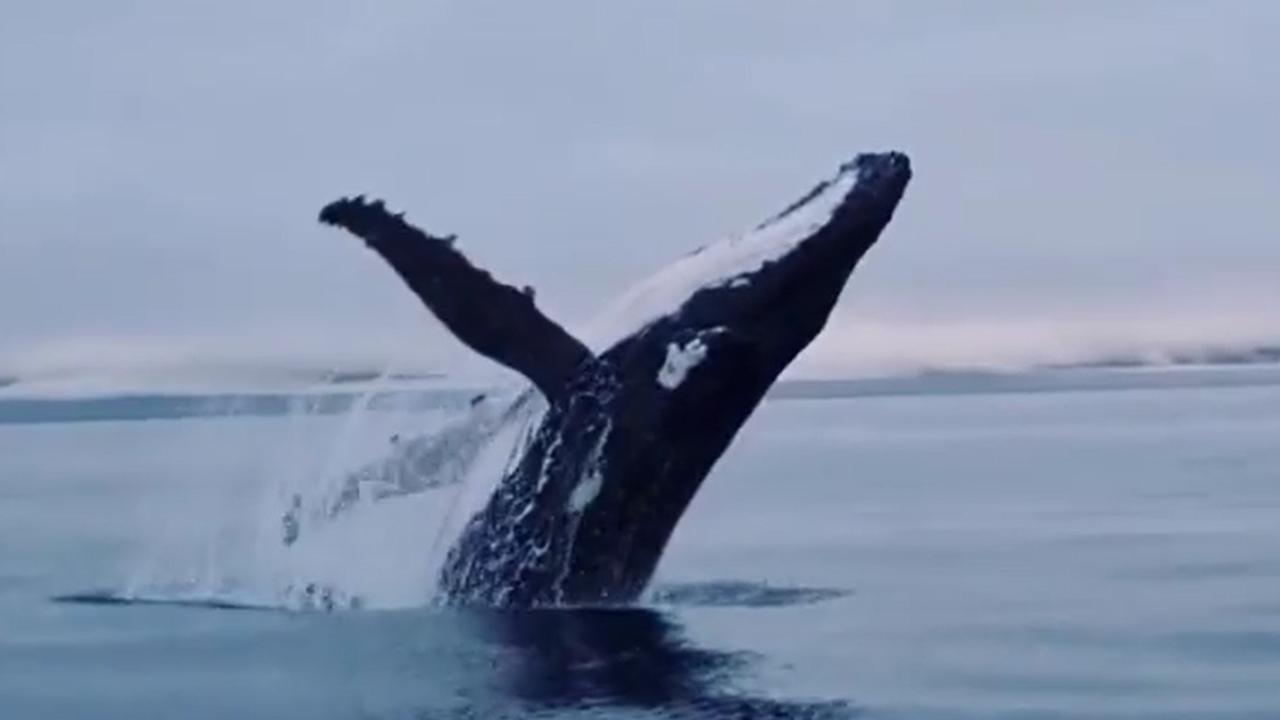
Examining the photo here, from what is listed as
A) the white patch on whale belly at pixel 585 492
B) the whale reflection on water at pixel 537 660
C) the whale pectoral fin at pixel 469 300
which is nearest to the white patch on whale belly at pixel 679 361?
the whale pectoral fin at pixel 469 300

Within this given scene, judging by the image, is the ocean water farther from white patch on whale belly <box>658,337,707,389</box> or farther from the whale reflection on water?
white patch on whale belly <box>658,337,707,389</box>

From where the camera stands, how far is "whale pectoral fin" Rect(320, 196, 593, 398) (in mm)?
12477

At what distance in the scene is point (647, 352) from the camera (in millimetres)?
13078

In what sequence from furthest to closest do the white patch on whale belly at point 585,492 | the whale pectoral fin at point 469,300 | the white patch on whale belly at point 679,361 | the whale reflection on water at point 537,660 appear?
the white patch on whale belly at point 585,492 → the white patch on whale belly at point 679,361 → the whale pectoral fin at point 469,300 → the whale reflection on water at point 537,660

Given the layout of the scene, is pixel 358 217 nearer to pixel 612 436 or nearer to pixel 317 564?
pixel 612 436

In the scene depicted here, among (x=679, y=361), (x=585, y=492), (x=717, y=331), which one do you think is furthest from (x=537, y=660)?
(x=717, y=331)

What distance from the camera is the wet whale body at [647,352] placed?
500 inches

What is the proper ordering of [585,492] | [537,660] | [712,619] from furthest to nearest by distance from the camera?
Result: [712,619] < [585,492] < [537,660]

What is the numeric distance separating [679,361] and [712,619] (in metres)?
2.05

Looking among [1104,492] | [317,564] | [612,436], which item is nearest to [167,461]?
[1104,492]

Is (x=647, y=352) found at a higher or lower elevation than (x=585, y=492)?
higher

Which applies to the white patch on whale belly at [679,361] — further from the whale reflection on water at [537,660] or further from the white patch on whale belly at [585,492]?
the whale reflection on water at [537,660]

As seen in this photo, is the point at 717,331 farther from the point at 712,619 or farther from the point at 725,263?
the point at 712,619

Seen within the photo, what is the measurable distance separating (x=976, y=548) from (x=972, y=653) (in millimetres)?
7291
